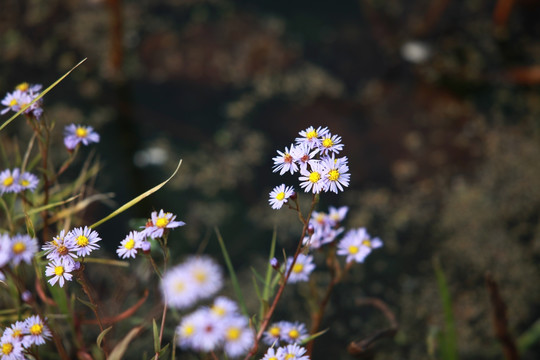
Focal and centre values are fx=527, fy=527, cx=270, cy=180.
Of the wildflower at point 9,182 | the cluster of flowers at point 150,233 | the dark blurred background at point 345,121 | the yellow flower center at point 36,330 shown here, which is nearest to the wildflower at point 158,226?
the cluster of flowers at point 150,233

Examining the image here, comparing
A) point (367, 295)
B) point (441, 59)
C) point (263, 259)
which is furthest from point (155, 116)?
point (441, 59)

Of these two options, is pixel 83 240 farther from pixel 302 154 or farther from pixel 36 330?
pixel 302 154

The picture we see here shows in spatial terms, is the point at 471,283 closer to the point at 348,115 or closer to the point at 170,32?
the point at 348,115

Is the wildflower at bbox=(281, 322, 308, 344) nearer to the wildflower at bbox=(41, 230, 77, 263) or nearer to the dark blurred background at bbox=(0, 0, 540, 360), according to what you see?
the wildflower at bbox=(41, 230, 77, 263)

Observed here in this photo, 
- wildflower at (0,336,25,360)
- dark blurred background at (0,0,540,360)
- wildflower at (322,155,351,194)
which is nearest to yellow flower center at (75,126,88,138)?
wildflower at (0,336,25,360)

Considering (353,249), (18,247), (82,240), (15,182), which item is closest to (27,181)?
(15,182)

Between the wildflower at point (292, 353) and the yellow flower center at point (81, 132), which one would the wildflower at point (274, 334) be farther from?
the yellow flower center at point (81, 132)
